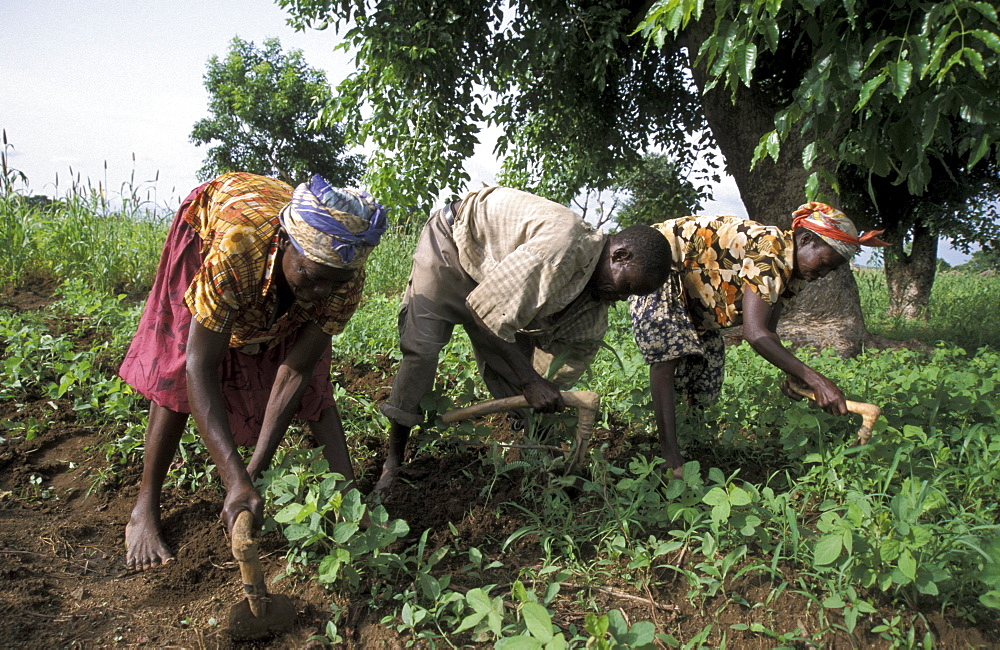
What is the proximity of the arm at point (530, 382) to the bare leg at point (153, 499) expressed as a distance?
1.15 metres

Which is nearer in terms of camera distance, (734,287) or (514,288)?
(514,288)

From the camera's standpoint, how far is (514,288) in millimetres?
2354

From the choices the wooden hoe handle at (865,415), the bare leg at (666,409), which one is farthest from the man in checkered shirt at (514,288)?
the wooden hoe handle at (865,415)

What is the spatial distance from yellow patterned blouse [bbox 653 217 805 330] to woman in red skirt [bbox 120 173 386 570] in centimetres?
149

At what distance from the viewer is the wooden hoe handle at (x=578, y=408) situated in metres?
A: 2.48

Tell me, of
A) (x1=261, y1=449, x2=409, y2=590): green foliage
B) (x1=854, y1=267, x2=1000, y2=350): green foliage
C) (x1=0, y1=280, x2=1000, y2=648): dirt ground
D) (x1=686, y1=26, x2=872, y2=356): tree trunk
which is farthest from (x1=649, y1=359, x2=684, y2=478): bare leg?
(x1=854, y1=267, x2=1000, y2=350): green foliage

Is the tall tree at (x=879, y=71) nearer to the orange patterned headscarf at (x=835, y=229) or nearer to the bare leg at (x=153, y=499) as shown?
the orange patterned headscarf at (x=835, y=229)

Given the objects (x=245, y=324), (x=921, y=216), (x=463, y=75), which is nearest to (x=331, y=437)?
(x=245, y=324)

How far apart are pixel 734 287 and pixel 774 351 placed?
33cm

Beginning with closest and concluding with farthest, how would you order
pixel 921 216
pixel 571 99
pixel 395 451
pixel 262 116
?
pixel 395 451
pixel 571 99
pixel 921 216
pixel 262 116

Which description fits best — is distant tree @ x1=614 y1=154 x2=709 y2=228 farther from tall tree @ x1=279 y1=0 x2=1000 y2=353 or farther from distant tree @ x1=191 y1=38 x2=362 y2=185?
distant tree @ x1=191 y1=38 x2=362 y2=185

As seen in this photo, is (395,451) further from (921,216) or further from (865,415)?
(921,216)

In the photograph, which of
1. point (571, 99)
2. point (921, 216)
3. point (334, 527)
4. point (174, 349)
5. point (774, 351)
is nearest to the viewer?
point (334, 527)

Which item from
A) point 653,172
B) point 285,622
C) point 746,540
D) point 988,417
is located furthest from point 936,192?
point 285,622
